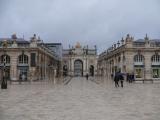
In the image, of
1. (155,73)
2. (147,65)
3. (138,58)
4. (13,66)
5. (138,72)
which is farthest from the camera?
(155,73)

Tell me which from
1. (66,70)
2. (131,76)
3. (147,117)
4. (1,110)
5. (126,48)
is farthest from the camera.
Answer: (66,70)

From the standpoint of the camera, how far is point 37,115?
14.0 metres

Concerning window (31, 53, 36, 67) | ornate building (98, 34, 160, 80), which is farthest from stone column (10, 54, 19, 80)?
ornate building (98, 34, 160, 80)

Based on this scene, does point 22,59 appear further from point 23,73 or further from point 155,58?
point 155,58

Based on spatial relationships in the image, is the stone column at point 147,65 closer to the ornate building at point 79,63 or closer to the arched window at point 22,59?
the arched window at point 22,59

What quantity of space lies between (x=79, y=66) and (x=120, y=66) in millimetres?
81579

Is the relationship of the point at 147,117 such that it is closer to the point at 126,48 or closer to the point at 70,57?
the point at 126,48

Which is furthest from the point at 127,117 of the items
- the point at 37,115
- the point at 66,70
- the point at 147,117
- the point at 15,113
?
the point at 66,70

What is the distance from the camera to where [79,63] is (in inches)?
6127

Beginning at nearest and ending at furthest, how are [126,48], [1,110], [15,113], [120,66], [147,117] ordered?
[147,117], [15,113], [1,110], [126,48], [120,66]

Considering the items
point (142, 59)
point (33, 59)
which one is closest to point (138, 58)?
point (142, 59)

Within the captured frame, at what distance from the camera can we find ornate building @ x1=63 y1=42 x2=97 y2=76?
151 m

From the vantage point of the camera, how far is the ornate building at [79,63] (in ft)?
496

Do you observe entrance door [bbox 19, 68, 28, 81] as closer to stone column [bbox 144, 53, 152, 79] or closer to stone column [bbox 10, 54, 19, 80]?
stone column [bbox 10, 54, 19, 80]
